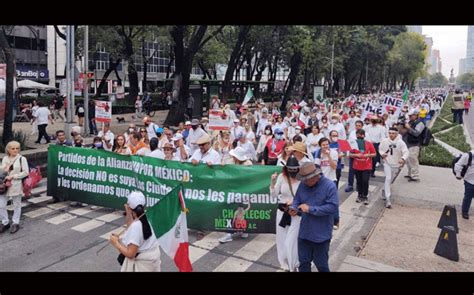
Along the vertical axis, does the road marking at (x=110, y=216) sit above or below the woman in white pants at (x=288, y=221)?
below

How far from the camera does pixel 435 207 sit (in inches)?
371

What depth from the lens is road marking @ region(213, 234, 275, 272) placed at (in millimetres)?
6020

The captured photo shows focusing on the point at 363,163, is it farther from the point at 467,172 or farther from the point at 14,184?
the point at 14,184

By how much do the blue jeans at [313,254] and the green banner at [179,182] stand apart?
2037 millimetres

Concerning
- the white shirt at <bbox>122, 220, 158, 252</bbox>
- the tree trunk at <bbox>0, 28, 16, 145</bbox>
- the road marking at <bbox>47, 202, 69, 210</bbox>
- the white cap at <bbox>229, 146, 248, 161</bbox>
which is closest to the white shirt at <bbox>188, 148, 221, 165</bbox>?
the white cap at <bbox>229, 146, 248, 161</bbox>

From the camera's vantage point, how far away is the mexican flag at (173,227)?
15.0 ft

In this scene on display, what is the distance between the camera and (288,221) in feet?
17.7

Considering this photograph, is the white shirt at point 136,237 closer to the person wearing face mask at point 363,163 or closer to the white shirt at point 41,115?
the person wearing face mask at point 363,163

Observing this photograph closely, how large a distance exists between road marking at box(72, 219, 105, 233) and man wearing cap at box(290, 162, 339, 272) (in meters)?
4.08

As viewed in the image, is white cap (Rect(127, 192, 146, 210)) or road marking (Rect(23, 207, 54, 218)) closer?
white cap (Rect(127, 192, 146, 210))

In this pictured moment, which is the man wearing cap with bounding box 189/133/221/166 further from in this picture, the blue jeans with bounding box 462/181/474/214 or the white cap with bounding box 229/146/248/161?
the blue jeans with bounding box 462/181/474/214

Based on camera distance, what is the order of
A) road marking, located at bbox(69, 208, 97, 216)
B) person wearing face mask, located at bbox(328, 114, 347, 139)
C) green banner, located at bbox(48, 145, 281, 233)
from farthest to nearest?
person wearing face mask, located at bbox(328, 114, 347, 139) < road marking, located at bbox(69, 208, 97, 216) < green banner, located at bbox(48, 145, 281, 233)

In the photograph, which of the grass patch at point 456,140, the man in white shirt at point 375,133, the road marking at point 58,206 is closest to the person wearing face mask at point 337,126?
the man in white shirt at point 375,133

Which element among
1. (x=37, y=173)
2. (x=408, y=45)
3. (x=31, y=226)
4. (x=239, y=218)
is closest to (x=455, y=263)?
(x=239, y=218)
